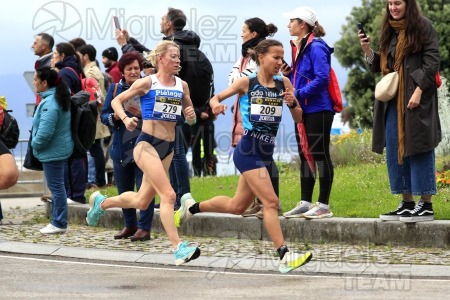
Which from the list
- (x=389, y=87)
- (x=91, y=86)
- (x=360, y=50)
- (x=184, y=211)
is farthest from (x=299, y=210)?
(x=360, y=50)

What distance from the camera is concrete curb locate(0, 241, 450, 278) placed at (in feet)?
35.1

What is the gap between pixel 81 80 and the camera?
16.1m

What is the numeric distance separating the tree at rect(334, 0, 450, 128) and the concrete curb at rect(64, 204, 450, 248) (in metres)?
24.7

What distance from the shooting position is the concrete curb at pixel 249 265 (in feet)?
35.1

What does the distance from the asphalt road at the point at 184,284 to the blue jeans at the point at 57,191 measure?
2604 mm

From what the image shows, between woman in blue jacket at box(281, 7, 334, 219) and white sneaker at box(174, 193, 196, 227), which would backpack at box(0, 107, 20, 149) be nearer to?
white sneaker at box(174, 193, 196, 227)

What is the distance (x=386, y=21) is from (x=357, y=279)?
127 inches

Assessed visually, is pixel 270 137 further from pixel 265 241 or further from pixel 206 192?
pixel 206 192

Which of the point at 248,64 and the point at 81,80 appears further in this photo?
the point at 81,80

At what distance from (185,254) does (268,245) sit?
6.22 feet

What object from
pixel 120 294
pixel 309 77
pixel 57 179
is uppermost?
pixel 309 77

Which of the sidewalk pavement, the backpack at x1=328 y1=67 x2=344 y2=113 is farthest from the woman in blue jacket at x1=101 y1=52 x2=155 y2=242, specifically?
the backpack at x1=328 y1=67 x2=344 y2=113

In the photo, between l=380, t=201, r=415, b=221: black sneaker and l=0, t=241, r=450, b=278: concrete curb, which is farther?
l=380, t=201, r=415, b=221: black sneaker

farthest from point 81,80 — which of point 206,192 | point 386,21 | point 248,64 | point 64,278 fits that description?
point 64,278
